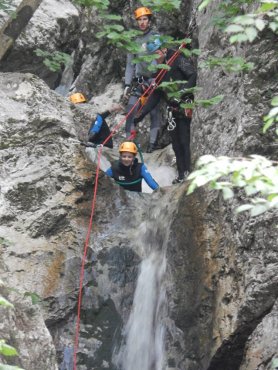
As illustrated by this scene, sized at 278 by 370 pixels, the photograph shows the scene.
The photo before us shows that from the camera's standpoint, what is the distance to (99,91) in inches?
595

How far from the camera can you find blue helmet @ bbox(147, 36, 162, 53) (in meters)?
7.40

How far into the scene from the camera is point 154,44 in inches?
309

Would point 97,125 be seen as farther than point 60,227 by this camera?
Yes

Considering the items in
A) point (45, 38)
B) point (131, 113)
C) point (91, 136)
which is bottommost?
point (91, 136)

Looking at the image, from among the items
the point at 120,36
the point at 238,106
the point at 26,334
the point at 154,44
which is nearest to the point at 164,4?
the point at 120,36

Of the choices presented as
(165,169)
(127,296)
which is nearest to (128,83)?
(165,169)

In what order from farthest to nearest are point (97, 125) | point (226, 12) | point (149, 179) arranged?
point (97, 125), point (149, 179), point (226, 12)

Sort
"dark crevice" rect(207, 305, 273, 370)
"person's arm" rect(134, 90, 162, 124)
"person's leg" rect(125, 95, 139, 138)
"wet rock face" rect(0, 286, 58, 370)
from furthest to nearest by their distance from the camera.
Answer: "person's leg" rect(125, 95, 139, 138), "person's arm" rect(134, 90, 162, 124), "dark crevice" rect(207, 305, 273, 370), "wet rock face" rect(0, 286, 58, 370)

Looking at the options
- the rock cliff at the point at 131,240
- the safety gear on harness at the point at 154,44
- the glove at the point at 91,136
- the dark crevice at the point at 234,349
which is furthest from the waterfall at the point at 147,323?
the glove at the point at 91,136

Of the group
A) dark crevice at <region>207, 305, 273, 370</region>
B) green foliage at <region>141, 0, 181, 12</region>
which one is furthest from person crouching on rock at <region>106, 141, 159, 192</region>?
dark crevice at <region>207, 305, 273, 370</region>

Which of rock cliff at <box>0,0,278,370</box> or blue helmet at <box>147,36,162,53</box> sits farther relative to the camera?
blue helmet at <box>147,36,162,53</box>

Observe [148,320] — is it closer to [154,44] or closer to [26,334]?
[26,334]

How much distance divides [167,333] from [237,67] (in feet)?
10.2

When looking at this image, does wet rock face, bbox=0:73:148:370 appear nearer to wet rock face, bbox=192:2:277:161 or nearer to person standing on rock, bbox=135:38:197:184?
person standing on rock, bbox=135:38:197:184
